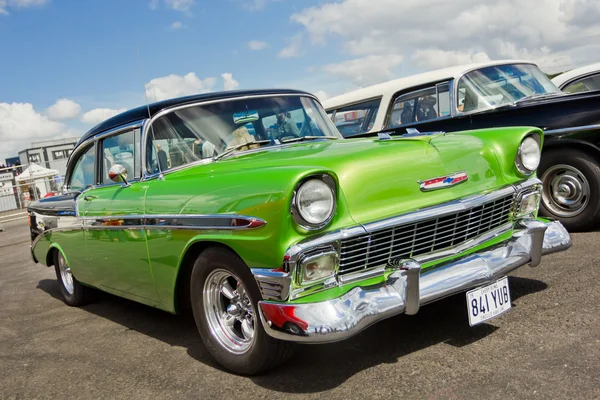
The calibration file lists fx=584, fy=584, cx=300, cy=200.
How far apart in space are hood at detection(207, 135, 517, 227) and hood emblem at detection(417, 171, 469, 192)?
0.02m

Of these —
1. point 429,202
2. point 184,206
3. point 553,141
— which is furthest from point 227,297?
point 553,141

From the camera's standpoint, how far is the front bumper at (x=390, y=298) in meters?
2.68

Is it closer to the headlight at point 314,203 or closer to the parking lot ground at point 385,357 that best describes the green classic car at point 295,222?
the headlight at point 314,203

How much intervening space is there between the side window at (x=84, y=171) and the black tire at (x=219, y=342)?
6.78ft

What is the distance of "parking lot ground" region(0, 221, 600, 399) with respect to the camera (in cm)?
274

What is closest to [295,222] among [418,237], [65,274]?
[418,237]

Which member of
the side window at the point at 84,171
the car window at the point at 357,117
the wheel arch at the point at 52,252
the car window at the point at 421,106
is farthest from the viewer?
the car window at the point at 357,117

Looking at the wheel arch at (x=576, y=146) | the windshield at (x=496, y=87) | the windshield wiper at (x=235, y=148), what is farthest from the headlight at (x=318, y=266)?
the windshield at (x=496, y=87)

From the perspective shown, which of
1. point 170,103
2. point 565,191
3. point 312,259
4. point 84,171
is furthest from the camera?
point 565,191

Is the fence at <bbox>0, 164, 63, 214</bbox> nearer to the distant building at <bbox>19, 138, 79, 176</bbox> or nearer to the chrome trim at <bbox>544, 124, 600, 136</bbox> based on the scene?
the distant building at <bbox>19, 138, 79, 176</bbox>

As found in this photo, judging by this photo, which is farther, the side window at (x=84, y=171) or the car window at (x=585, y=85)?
the car window at (x=585, y=85)

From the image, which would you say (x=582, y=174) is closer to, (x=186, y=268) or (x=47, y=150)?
(x=186, y=268)

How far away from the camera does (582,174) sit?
5.52 metres

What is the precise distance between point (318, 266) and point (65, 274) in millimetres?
3783
